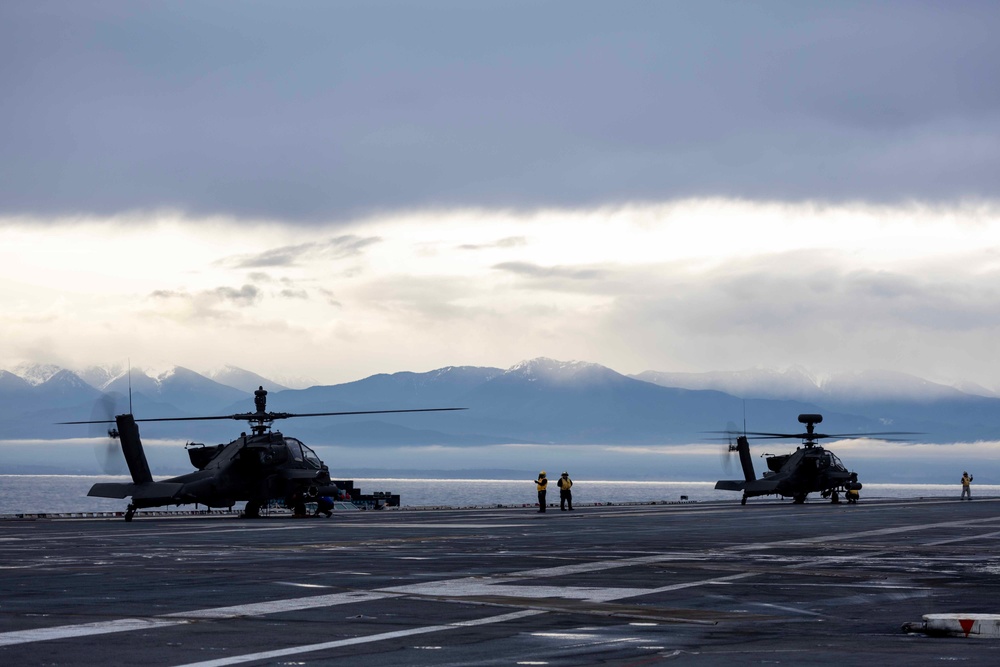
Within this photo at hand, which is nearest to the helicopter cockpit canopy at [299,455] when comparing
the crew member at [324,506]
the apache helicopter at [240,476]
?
the apache helicopter at [240,476]

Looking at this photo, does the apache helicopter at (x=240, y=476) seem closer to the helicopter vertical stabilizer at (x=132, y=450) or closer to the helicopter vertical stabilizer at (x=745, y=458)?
the helicopter vertical stabilizer at (x=132, y=450)

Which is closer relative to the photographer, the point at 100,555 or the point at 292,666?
the point at 292,666

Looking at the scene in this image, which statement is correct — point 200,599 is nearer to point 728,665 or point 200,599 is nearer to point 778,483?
point 728,665

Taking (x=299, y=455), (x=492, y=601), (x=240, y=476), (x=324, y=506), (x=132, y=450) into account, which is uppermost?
(x=132, y=450)

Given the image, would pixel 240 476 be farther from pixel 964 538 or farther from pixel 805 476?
pixel 805 476

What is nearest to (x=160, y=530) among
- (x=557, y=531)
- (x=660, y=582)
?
(x=557, y=531)

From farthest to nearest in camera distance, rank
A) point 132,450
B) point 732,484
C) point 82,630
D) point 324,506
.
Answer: point 732,484 < point 324,506 < point 132,450 < point 82,630

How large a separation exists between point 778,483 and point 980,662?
218 feet

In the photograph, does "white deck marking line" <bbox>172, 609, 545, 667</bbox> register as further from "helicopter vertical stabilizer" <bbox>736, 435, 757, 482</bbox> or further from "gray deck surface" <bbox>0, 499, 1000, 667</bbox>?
"helicopter vertical stabilizer" <bbox>736, 435, 757, 482</bbox>

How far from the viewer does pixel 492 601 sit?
664 inches

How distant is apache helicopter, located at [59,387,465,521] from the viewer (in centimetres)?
5394

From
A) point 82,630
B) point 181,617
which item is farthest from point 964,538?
point 82,630

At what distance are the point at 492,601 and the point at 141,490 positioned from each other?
40271mm

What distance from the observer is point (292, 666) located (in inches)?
448
